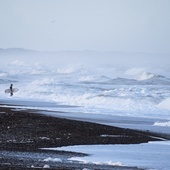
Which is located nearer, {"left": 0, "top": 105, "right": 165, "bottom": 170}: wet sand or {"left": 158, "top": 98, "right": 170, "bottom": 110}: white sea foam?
{"left": 0, "top": 105, "right": 165, "bottom": 170}: wet sand

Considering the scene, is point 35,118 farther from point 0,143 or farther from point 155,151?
point 155,151

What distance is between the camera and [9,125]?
1952 centimetres

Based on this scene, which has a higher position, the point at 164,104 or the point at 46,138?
the point at 164,104

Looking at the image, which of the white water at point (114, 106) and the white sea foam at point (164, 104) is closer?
the white water at point (114, 106)

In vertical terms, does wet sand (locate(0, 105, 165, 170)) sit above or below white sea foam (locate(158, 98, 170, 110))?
below

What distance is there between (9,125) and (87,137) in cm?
387

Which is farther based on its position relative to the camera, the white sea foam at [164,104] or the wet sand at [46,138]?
the white sea foam at [164,104]

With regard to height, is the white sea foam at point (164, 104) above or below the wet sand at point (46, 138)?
above

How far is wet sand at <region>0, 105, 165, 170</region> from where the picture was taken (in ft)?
38.2

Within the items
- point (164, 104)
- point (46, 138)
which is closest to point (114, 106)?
point (164, 104)

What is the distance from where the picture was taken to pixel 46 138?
16.0 metres

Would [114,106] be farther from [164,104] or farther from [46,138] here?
[46,138]

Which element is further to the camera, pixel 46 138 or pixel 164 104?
pixel 164 104

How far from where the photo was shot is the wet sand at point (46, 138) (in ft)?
38.2
